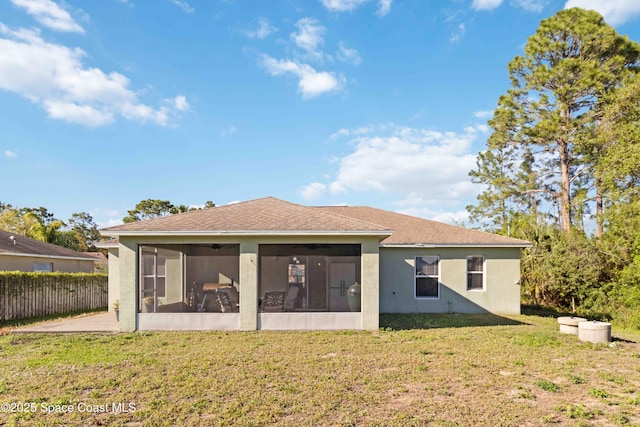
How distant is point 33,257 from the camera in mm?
19891

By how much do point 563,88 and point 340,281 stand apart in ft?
53.8

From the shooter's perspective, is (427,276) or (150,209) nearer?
(427,276)

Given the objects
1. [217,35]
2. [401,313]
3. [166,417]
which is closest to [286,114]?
[217,35]

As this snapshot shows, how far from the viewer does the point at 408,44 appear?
17875mm

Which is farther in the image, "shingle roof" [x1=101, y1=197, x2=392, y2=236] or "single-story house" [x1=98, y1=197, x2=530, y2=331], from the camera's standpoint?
"single-story house" [x1=98, y1=197, x2=530, y2=331]

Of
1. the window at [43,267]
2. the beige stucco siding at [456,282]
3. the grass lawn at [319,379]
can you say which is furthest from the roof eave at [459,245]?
the window at [43,267]

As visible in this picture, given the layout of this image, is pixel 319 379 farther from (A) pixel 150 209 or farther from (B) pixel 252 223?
(A) pixel 150 209

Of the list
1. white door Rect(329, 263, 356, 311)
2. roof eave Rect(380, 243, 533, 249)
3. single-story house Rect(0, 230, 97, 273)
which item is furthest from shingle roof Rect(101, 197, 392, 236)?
single-story house Rect(0, 230, 97, 273)

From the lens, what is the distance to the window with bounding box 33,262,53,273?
20.2m

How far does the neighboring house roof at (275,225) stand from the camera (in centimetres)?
1138

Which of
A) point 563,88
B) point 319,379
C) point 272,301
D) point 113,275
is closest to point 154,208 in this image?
point 113,275

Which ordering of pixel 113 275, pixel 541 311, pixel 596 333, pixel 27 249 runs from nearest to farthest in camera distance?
pixel 596 333, pixel 113 275, pixel 541 311, pixel 27 249

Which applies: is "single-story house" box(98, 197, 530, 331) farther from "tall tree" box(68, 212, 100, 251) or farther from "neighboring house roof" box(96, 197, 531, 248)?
"tall tree" box(68, 212, 100, 251)

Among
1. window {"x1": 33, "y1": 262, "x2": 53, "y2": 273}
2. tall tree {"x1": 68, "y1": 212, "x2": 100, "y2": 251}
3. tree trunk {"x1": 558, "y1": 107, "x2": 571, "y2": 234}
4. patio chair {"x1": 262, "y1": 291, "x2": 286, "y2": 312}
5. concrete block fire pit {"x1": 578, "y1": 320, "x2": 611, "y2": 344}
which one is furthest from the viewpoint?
tall tree {"x1": 68, "y1": 212, "x2": 100, "y2": 251}
